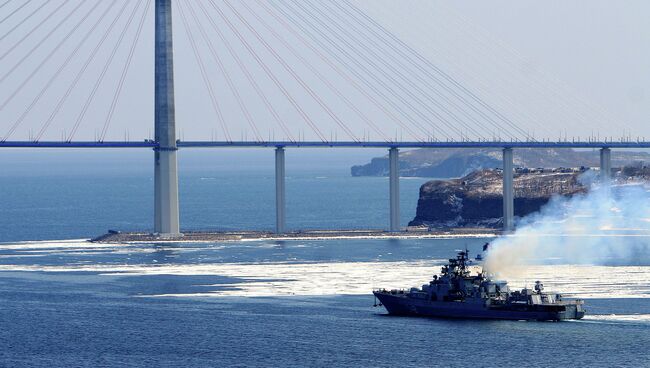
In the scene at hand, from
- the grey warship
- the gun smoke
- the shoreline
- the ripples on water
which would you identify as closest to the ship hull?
the grey warship

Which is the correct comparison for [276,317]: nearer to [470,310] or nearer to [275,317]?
[275,317]

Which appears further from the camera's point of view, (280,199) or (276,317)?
(280,199)

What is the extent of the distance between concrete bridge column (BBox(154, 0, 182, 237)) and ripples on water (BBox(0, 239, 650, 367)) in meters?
24.8

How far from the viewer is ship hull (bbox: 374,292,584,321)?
365 ft

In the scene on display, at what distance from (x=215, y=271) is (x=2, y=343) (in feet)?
140

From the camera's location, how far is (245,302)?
400 feet

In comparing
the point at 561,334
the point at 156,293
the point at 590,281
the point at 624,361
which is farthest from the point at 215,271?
the point at 624,361

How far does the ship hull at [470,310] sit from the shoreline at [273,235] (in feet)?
228

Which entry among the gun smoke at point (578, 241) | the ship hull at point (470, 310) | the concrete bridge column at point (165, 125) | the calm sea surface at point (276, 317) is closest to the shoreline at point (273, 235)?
the concrete bridge column at point (165, 125)

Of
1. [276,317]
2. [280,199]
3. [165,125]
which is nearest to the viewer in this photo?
[276,317]

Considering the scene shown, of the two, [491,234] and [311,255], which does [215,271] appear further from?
[491,234]

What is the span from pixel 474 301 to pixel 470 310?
70cm

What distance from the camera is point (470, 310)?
113938 mm

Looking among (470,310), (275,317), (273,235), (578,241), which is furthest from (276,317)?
(273,235)
